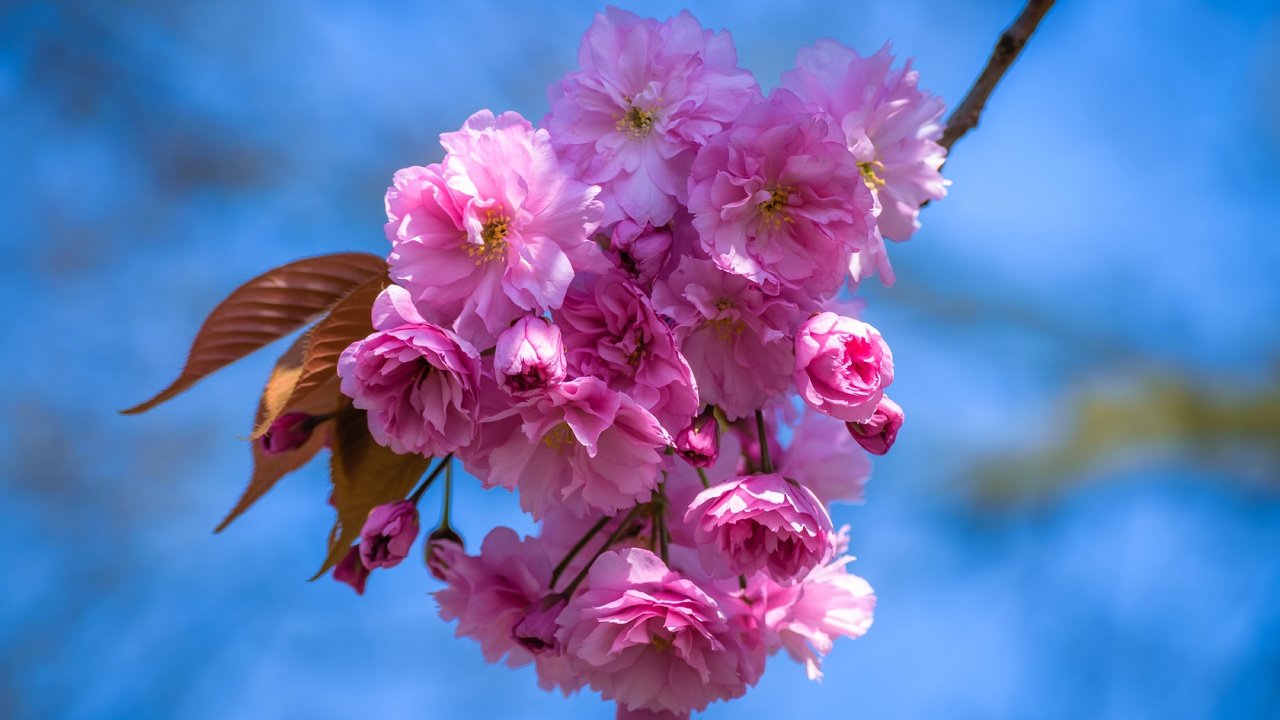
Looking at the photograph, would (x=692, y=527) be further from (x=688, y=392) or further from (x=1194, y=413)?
(x=1194, y=413)

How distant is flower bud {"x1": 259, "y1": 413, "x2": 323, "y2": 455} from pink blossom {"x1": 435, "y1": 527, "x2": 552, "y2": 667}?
0.15 m

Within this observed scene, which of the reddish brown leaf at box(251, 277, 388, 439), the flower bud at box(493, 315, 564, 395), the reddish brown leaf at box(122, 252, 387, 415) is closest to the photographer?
the flower bud at box(493, 315, 564, 395)

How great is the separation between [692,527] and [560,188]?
29 cm

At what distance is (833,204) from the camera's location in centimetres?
63

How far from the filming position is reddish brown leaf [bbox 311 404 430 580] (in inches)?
28.8

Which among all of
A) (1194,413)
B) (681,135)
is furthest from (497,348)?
(1194,413)

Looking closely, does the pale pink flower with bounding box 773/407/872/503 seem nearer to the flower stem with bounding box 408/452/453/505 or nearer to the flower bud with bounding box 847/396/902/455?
the flower bud with bounding box 847/396/902/455

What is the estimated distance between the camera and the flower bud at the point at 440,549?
0.76m

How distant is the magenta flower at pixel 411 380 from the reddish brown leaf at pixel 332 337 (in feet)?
0.24

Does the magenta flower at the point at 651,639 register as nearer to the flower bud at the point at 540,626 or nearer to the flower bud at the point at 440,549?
the flower bud at the point at 540,626

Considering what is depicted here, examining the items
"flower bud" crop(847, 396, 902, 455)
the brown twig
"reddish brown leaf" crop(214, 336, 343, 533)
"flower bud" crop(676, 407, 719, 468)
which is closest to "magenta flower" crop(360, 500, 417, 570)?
"reddish brown leaf" crop(214, 336, 343, 533)

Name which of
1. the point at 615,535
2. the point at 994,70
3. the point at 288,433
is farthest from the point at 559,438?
the point at 994,70

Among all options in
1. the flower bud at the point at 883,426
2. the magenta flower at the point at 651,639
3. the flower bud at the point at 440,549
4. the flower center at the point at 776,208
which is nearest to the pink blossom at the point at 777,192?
the flower center at the point at 776,208

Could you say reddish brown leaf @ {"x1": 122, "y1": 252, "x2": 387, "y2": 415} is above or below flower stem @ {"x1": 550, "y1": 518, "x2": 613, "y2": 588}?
above
